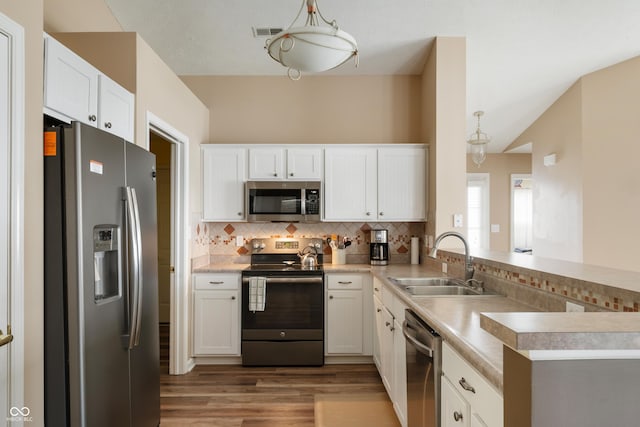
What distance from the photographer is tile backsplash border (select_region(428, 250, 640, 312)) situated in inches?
52.0

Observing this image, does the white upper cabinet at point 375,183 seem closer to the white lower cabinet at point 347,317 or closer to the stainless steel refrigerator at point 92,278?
the white lower cabinet at point 347,317

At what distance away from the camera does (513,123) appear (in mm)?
5488

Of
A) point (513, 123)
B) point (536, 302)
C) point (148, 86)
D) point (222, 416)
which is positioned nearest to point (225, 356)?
point (222, 416)

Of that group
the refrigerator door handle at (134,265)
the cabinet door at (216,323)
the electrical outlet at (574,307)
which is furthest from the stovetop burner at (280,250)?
the electrical outlet at (574,307)

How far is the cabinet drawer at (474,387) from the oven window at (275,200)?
2.48 m

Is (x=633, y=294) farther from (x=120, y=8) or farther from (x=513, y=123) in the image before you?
(x=513, y=123)

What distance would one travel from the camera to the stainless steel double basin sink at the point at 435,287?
8.22 feet

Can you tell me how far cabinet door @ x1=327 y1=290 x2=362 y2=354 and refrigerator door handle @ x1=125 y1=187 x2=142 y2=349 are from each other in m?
1.98

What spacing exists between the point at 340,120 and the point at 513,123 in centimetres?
277

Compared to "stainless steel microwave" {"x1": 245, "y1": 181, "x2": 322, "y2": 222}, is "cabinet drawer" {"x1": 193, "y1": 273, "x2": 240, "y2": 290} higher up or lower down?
lower down

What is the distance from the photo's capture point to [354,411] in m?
2.77

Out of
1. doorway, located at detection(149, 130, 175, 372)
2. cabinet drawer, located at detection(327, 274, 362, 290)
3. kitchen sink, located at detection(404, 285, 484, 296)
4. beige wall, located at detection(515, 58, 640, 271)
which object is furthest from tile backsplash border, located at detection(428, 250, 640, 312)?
doorway, located at detection(149, 130, 175, 372)

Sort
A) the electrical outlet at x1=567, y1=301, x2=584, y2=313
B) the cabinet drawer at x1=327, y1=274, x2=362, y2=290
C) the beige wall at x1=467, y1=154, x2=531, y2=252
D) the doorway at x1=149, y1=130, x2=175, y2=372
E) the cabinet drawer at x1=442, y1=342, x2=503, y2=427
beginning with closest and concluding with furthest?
the cabinet drawer at x1=442, y1=342, x2=503, y2=427 < the electrical outlet at x1=567, y1=301, x2=584, y2=313 < the cabinet drawer at x1=327, y1=274, x2=362, y2=290 < the doorway at x1=149, y1=130, x2=175, y2=372 < the beige wall at x1=467, y1=154, x2=531, y2=252

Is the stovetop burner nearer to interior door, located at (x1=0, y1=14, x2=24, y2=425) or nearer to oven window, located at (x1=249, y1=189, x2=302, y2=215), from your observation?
oven window, located at (x1=249, y1=189, x2=302, y2=215)
